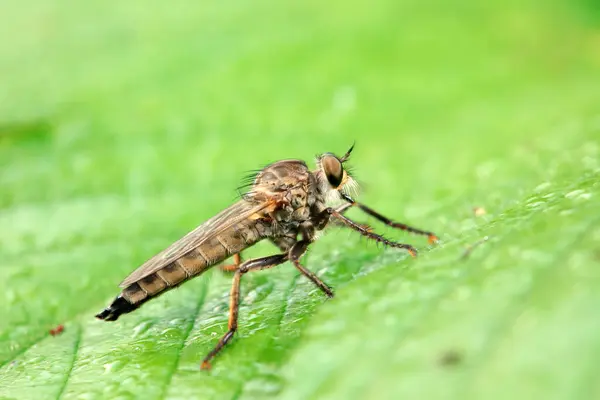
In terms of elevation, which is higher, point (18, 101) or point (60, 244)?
point (18, 101)

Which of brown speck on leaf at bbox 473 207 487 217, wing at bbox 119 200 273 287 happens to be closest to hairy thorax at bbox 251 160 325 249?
wing at bbox 119 200 273 287

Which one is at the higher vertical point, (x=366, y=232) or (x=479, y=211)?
(x=366, y=232)

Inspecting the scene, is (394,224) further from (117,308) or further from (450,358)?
(450,358)

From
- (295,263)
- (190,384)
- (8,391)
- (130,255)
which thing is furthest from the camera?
(130,255)

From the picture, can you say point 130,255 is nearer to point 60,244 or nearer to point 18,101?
point 60,244

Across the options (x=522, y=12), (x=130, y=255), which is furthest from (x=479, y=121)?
(x=130, y=255)

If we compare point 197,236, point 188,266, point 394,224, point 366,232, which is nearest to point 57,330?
point 188,266

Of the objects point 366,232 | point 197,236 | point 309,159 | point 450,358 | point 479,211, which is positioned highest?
point 197,236

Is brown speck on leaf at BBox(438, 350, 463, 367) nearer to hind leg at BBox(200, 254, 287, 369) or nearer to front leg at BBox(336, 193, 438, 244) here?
hind leg at BBox(200, 254, 287, 369)
